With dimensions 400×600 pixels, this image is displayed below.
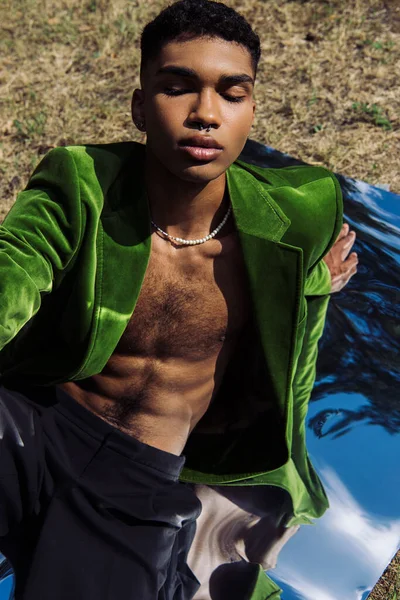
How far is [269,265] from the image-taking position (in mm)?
2039

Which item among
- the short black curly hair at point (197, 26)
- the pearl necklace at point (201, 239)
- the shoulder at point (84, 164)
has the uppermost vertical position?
the short black curly hair at point (197, 26)

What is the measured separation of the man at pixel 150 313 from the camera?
1829 mm

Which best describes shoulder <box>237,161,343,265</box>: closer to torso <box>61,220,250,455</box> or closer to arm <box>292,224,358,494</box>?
torso <box>61,220,250,455</box>

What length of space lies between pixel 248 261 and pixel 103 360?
38cm

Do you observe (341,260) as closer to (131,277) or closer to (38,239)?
(131,277)

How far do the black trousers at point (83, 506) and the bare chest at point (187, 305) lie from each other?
0.22 m

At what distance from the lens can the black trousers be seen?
1971mm

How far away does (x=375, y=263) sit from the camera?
3254mm

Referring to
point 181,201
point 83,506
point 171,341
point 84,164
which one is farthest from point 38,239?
point 83,506

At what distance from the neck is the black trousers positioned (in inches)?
18.4

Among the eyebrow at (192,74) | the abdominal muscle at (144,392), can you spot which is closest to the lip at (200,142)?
the eyebrow at (192,74)

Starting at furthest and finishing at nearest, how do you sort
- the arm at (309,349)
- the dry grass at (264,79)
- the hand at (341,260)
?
the dry grass at (264,79) → the hand at (341,260) → the arm at (309,349)

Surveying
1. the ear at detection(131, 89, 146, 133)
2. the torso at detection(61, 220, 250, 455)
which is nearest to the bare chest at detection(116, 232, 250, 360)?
the torso at detection(61, 220, 250, 455)

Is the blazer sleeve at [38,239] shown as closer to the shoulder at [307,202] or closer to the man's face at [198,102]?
the man's face at [198,102]
